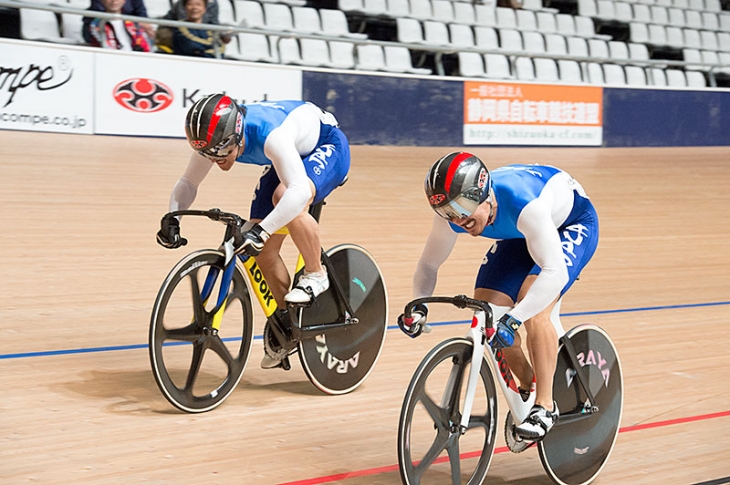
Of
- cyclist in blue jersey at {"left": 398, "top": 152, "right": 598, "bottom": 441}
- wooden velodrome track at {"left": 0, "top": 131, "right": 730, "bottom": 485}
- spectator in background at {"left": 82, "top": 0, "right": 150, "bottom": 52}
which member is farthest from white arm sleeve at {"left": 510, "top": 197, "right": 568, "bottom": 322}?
spectator in background at {"left": 82, "top": 0, "right": 150, "bottom": 52}

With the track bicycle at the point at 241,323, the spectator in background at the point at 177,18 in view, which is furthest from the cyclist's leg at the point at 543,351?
the spectator in background at the point at 177,18

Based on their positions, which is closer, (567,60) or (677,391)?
(677,391)

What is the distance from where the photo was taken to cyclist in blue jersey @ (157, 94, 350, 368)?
Result: 3.27 m

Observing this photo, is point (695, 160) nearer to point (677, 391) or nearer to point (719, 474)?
point (677, 391)

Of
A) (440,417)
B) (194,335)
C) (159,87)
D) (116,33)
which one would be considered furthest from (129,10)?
(440,417)

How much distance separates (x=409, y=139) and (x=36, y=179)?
489 centimetres

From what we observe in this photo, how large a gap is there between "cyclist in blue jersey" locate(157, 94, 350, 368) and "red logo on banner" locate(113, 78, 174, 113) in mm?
5256

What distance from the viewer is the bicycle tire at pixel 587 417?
9.91ft

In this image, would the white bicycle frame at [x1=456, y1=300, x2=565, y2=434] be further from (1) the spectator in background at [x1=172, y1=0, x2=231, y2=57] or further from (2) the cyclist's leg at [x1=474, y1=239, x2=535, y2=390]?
(1) the spectator in background at [x1=172, y1=0, x2=231, y2=57]

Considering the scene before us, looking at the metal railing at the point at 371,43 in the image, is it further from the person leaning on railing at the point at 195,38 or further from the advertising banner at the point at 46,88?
the advertising banner at the point at 46,88

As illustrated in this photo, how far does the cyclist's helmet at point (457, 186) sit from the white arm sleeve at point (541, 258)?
16cm

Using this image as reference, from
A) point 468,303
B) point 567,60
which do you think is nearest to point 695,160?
point 567,60

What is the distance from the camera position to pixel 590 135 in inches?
491

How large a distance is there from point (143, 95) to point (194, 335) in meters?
5.75
